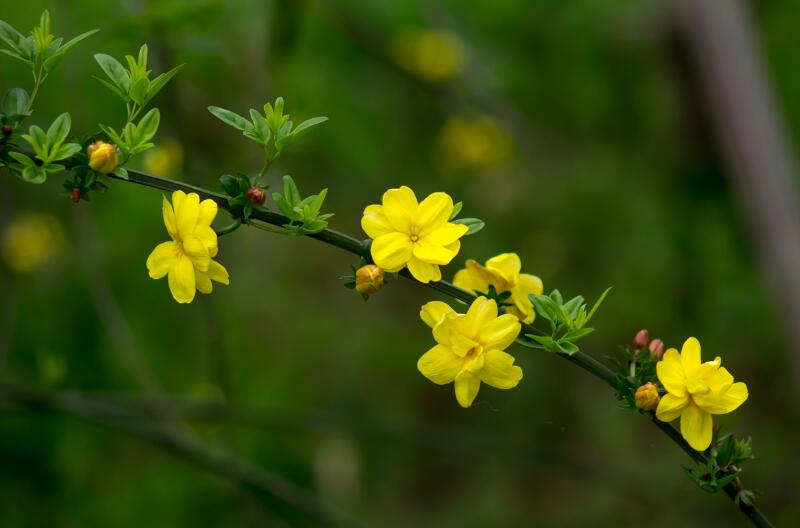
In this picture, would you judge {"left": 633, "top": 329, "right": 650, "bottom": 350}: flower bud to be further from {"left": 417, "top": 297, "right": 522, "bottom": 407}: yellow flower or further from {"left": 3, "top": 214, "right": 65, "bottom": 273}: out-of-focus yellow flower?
{"left": 3, "top": 214, "right": 65, "bottom": 273}: out-of-focus yellow flower

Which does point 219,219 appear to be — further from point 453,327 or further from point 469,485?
point 453,327

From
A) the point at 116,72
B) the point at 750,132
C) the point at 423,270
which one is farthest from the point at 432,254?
the point at 750,132

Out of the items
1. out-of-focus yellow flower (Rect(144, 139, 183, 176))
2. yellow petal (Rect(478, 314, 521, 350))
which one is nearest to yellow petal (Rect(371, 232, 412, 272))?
yellow petal (Rect(478, 314, 521, 350))

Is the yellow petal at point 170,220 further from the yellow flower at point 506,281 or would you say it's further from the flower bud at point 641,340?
the flower bud at point 641,340

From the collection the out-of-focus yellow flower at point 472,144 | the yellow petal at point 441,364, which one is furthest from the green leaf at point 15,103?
the out-of-focus yellow flower at point 472,144

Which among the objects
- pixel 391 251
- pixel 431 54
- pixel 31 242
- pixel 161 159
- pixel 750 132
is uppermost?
pixel 391 251

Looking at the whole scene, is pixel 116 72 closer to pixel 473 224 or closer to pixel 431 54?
pixel 473 224

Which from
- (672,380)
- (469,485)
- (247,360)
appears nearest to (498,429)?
(469,485)
